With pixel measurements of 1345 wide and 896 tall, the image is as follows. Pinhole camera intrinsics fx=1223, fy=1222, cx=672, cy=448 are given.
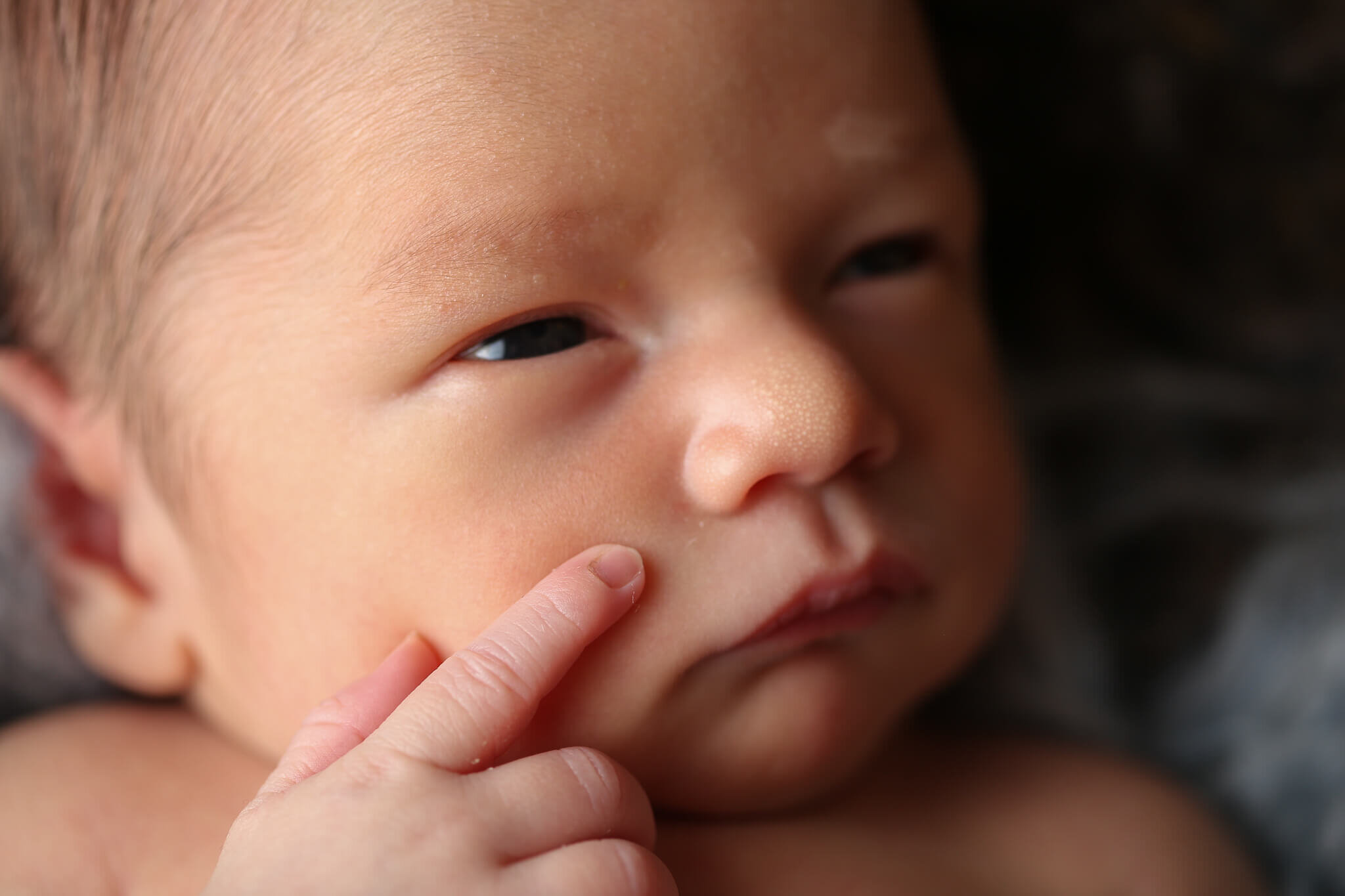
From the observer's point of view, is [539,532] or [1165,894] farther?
[1165,894]

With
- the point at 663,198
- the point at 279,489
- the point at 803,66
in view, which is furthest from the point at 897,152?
the point at 279,489

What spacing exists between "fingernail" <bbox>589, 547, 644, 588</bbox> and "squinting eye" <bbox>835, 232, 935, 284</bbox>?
33 centimetres

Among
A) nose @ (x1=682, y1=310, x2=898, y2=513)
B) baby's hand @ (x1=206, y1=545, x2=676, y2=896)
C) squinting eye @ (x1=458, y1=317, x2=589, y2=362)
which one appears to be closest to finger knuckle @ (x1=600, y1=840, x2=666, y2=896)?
baby's hand @ (x1=206, y1=545, x2=676, y2=896)

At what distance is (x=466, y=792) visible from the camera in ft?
2.59

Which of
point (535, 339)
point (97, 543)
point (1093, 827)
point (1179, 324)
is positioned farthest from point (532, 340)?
point (1179, 324)

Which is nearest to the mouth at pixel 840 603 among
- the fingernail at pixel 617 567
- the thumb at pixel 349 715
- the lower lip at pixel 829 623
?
the lower lip at pixel 829 623

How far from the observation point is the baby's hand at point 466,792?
30.0 inches

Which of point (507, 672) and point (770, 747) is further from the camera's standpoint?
point (770, 747)

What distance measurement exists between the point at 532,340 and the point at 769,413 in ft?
0.61

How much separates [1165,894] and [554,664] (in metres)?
0.64

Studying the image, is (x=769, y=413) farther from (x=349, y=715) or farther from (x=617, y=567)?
(x=349, y=715)

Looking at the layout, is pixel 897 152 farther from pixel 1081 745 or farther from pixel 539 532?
pixel 1081 745

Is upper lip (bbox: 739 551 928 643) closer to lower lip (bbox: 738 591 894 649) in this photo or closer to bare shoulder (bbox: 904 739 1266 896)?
lower lip (bbox: 738 591 894 649)

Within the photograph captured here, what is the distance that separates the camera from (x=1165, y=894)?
1106mm
